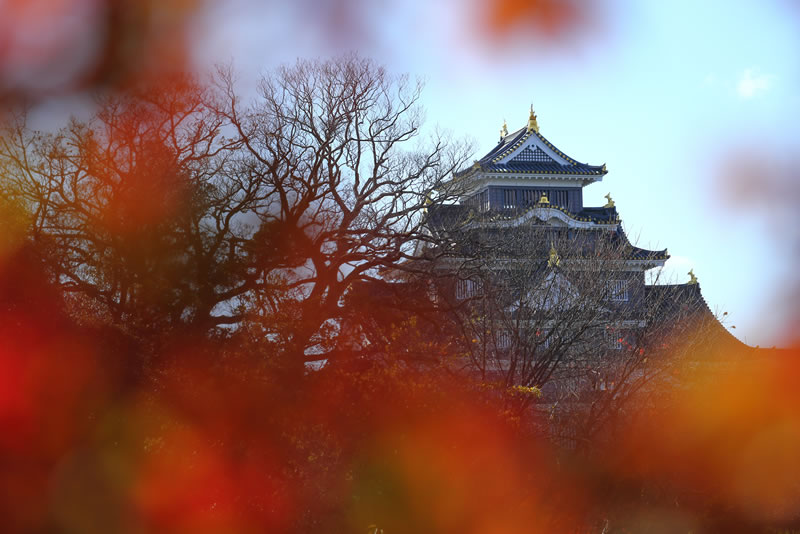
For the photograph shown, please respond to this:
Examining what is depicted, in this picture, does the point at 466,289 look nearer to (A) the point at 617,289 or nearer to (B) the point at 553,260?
(B) the point at 553,260

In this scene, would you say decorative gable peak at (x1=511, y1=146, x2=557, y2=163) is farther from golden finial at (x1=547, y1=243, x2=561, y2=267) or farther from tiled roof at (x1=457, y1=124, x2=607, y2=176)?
golden finial at (x1=547, y1=243, x2=561, y2=267)

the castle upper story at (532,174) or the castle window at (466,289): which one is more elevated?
the castle upper story at (532,174)

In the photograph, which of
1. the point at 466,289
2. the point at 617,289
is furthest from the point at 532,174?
the point at 466,289

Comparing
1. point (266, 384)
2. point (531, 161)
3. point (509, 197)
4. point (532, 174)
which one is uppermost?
point (531, 161)

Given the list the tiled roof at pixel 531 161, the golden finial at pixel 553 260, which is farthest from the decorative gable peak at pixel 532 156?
the golden finial at pixel 553 260

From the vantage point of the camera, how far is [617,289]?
87.4 feet

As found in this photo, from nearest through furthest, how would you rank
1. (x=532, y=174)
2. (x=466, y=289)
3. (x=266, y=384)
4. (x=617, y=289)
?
(x=266, y=384), (x=466, y=289), (x=617, y=289), (x=532, y=174)

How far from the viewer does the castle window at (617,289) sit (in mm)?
22812

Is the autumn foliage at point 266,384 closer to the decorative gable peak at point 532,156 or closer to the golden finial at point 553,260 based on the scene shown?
the golden finial at point 553,260

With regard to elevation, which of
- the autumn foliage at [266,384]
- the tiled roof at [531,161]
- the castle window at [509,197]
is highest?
the tiled roof at [531,161]

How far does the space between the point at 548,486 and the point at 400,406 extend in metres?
3.51

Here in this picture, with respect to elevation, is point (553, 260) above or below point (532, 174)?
below

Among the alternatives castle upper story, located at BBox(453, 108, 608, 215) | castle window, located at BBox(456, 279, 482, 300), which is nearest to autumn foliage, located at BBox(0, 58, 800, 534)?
castle window, located at BBox(456, 279, 482, 300)

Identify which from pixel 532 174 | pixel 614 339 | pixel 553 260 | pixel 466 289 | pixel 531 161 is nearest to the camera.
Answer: pixel 614 339
